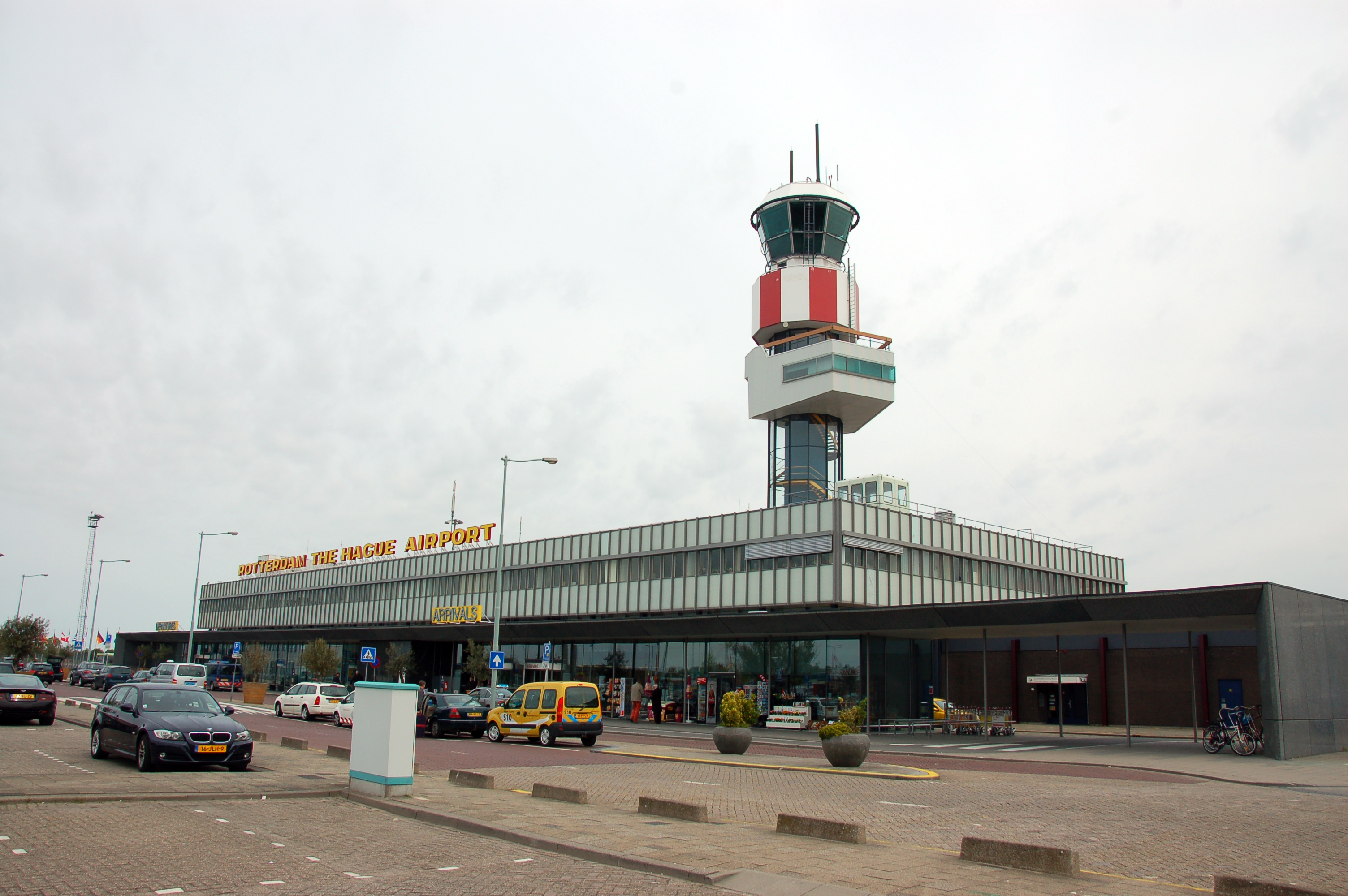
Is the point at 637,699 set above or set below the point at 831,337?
below

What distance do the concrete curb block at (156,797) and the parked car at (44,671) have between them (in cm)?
5406

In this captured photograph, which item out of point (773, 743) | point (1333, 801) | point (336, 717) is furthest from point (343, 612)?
point (1333, 801)

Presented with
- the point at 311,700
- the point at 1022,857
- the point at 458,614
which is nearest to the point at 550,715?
the point at 311,700

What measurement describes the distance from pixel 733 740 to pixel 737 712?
2.40ft

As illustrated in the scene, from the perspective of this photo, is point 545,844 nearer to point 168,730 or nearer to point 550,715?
point 168,730

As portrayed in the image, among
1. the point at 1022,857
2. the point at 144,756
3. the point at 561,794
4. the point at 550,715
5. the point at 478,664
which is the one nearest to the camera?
the point at 1022,857

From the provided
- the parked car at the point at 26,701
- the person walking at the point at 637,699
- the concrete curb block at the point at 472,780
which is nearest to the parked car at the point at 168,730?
the concrete curb block at the point at 472,780

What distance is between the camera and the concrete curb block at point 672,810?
12.7 m

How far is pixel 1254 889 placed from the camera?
8.19 metres

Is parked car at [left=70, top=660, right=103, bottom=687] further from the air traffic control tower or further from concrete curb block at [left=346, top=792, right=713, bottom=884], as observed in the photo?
concrete curb block at [left=346, top=792, right=713, bottom=884]

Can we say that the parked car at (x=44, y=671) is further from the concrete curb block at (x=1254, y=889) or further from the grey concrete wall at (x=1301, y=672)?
the concrete curb block at (x=1254, y=889)

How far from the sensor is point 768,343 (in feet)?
218

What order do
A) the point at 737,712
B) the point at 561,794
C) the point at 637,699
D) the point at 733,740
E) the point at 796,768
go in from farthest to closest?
the point at 637,699 < the point at 737,712 < the point at 733,740 < the point at 796,768 < the point at 561,794

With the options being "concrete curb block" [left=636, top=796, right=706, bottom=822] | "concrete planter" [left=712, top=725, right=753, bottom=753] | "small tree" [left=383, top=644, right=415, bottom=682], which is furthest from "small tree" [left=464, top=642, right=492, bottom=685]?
"concrete curb block" [left=636, top=796, right=706, bottom=822]
